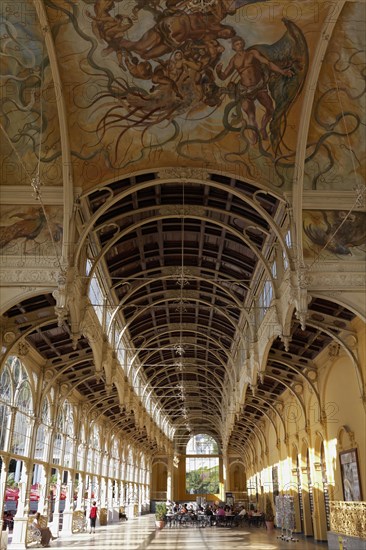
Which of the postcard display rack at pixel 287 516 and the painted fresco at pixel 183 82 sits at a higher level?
the painted fresco at pixel 183 82

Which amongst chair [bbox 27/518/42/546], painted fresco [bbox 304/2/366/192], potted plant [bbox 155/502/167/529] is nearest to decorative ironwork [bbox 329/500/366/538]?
painted fresco [bbox 304/2/366/192]

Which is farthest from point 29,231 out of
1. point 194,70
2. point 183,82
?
point 194,70

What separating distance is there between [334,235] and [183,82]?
6.82m

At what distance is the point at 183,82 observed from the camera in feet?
48.5

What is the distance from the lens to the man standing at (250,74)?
1408cm

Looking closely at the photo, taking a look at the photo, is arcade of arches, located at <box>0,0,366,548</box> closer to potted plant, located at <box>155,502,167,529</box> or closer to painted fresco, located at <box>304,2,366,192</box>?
painted fresco, located at <box>304,2,366,192</box>

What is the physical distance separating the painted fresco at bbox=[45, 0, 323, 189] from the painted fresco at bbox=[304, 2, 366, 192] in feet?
2.17

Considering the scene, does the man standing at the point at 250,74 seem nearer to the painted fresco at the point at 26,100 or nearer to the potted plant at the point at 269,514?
the painted fresco at the point at 26,100

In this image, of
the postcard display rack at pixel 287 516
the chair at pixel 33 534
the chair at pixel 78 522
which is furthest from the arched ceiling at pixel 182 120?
the chair at pixel 78 522

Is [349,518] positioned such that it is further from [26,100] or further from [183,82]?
[26,100]

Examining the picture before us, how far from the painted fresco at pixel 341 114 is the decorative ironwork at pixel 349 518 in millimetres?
10934

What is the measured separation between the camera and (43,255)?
1666cm

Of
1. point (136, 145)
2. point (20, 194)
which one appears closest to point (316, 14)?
point (136, 145)

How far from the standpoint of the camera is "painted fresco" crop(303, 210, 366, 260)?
55.0 ft
